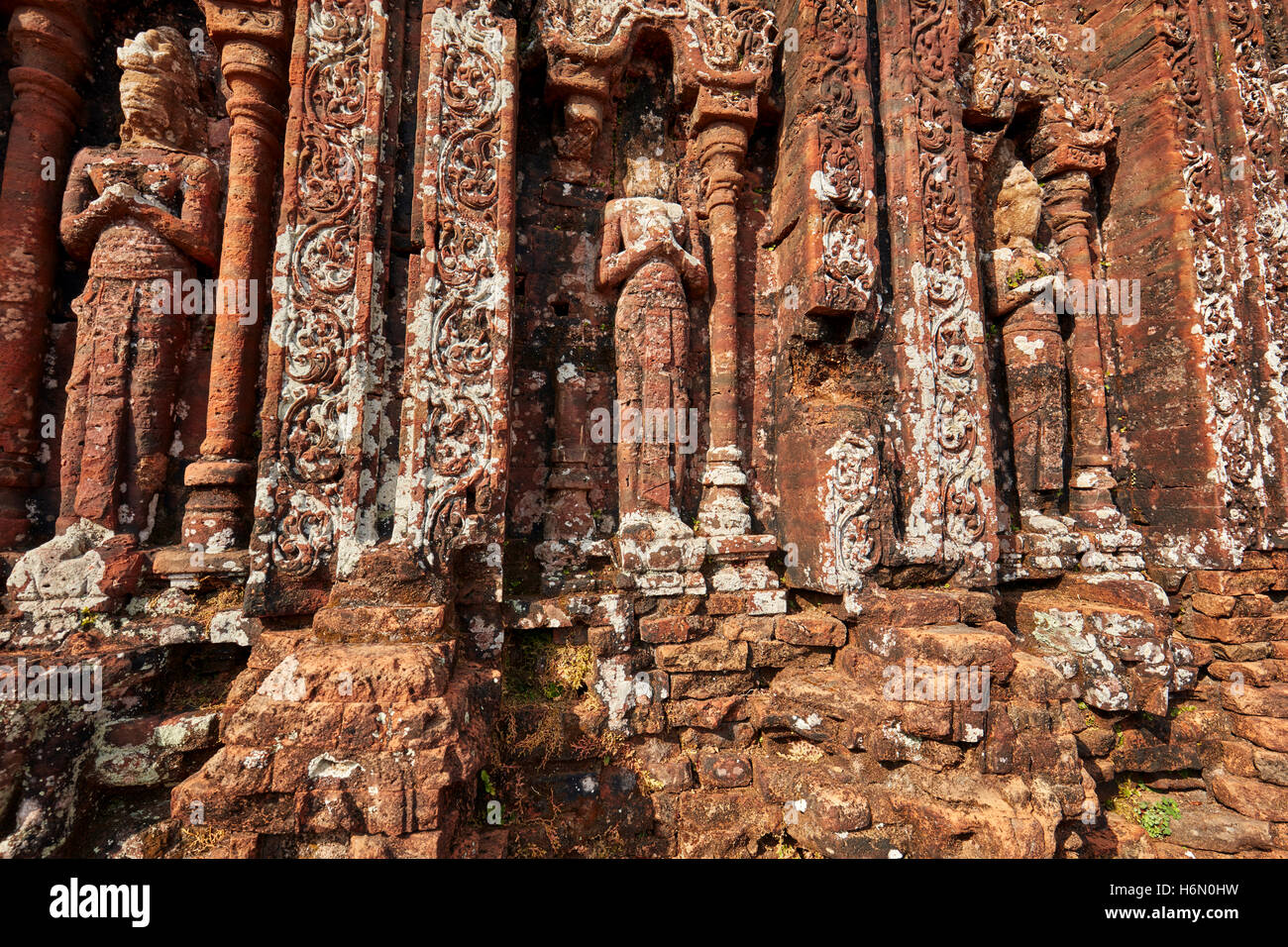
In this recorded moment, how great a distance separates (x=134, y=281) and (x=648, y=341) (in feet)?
12.0

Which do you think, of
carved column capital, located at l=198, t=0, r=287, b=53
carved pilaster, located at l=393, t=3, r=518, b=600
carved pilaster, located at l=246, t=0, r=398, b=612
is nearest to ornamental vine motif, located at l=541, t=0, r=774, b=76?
carved pilaster, located at l=393, t=3, r=518, b=600

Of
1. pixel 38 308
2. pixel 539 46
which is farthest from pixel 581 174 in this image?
pixel 38 308

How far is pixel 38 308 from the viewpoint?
393 centimetres

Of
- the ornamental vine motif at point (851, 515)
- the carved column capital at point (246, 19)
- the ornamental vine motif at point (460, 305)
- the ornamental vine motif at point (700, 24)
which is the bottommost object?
the ornamental vine motif at point (851, 515)

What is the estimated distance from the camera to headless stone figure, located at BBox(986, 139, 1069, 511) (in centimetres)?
502

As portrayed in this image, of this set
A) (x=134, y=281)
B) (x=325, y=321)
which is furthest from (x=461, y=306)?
(x=134, y=281)

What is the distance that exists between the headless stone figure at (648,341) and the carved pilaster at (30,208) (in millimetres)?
4101

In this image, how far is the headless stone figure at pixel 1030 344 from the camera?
16.5 feet

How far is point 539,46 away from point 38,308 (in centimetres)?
418

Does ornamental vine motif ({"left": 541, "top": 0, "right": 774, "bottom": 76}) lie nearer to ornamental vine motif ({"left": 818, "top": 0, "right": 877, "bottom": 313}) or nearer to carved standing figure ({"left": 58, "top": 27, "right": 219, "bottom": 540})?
ornamental vine motif ({"left": 818, "top": 0, "right": 877, "bottom": 313})

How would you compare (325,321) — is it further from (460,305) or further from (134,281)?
(134,281)

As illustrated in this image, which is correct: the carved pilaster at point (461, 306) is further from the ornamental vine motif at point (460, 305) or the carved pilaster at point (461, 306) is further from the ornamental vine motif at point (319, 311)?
the ornamental vine motif at point (319, 311)

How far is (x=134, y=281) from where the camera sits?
12.5ft

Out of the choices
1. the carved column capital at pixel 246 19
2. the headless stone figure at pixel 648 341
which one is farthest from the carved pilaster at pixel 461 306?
the carved column capital at pixel 246 19
